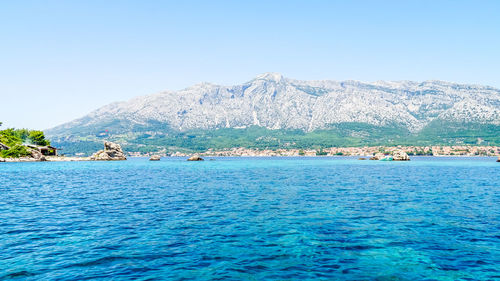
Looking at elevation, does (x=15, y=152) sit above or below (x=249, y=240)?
above

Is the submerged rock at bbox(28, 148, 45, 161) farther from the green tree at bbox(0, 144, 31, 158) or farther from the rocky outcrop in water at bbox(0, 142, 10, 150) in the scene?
the rocky outcrop in water at bbox(0, 142, 10, 150)

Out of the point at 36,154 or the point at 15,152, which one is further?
the point at 36,154

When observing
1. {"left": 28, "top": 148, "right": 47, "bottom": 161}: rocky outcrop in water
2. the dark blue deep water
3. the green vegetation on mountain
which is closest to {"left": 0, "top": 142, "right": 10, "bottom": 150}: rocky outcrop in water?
the green vegetation on mountain

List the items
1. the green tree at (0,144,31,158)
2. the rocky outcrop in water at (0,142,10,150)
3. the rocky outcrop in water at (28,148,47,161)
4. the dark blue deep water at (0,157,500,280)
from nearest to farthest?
1. the dark blue deep water at (0,157,500,280)
2. the rocky outcrop in water at (0,142,10,150)
3. the green tree at (0,144,31,158)
4. the rocky outcrop in water at (28,148,47,161)

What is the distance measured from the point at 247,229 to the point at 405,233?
12101 millimetres

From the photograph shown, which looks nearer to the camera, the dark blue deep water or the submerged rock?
the dark blue deep water

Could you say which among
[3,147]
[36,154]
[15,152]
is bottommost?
[36,154]

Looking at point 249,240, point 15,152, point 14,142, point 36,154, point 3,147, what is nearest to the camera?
point 249,240

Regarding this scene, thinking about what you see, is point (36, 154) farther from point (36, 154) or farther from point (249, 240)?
point (249, 240)

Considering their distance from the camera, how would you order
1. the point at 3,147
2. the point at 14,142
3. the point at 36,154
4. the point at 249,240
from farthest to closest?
the point at 36,154, the point at 14,142, the point at 3,147, the point at 249,240

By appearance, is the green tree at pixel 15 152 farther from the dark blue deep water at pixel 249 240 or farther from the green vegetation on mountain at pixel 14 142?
the dark blue deep water at pixel 249 240

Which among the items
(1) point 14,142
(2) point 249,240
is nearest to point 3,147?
(1) point 14,142

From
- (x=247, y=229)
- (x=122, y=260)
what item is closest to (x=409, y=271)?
(x=247, y=229)

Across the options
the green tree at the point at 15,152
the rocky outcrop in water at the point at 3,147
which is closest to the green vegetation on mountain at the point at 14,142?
the green tree at the point at 15,152
